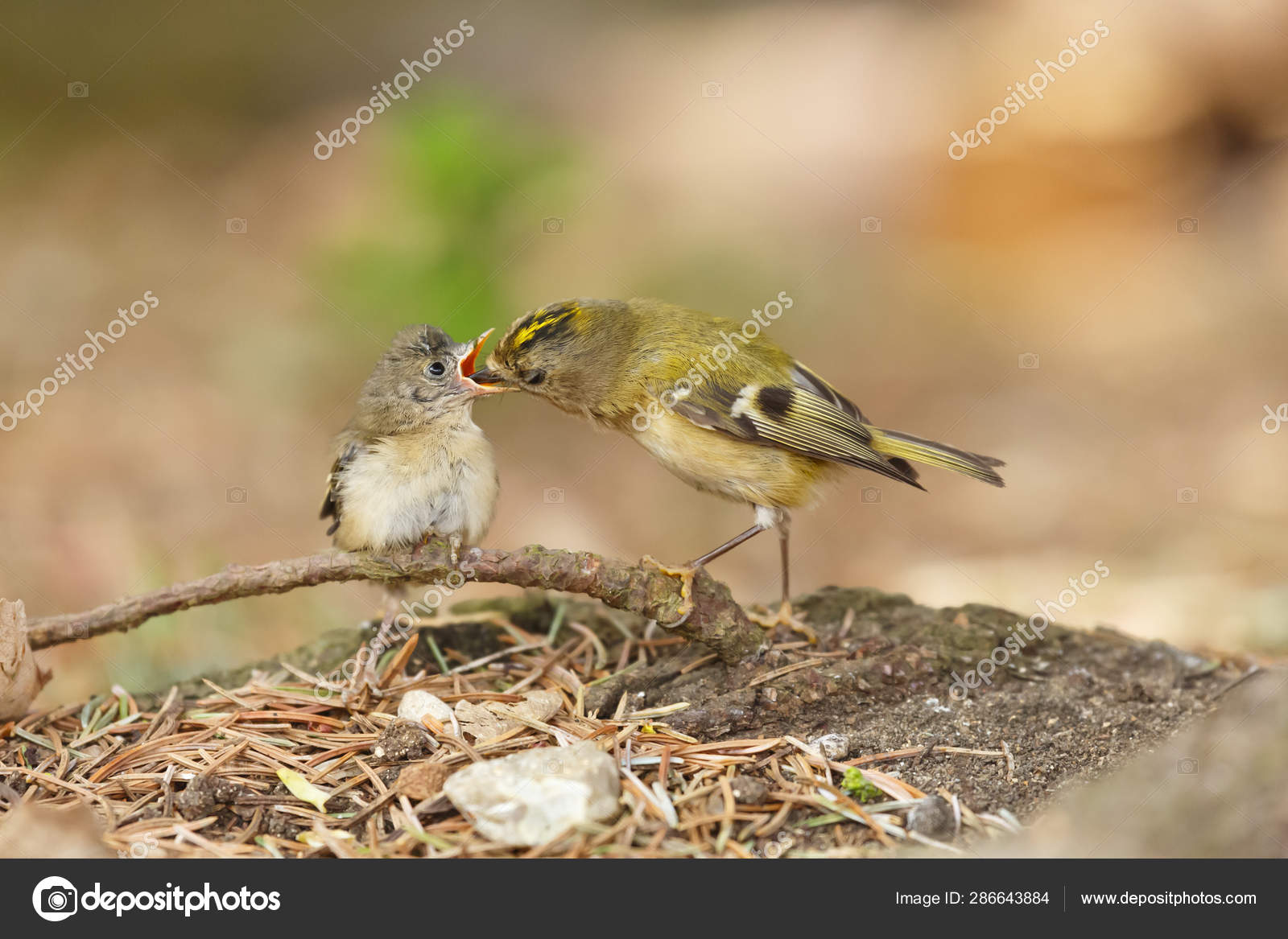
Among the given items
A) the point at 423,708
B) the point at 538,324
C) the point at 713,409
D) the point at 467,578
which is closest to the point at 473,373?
the point at 538,324

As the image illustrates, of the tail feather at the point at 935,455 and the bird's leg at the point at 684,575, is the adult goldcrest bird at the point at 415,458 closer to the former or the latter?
the bird's leg at the point at 684,575

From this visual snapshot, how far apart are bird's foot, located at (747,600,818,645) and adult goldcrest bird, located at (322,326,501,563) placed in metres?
1.17

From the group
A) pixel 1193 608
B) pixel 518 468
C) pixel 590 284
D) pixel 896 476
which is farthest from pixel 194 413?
pixel 1193 608

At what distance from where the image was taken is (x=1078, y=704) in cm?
339

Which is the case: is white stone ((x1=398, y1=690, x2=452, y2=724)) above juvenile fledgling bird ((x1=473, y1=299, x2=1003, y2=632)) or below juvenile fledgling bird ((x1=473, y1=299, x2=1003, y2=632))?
below

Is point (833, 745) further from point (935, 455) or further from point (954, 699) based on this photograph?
point (935, 455)

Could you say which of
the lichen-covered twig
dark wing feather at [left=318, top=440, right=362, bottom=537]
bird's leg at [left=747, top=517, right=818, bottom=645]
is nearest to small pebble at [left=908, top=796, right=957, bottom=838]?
the lichen-covered twig

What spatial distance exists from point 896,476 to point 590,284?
3593 millimetres

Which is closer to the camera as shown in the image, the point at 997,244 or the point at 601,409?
the point at 601,409

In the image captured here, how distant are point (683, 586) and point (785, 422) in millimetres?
1047

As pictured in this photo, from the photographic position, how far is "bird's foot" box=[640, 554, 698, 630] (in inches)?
129

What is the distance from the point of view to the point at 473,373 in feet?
13.7

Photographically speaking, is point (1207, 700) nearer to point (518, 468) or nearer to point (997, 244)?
point (518, 468)

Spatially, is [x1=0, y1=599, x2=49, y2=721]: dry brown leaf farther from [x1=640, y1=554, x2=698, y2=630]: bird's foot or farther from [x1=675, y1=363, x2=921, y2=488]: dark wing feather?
[x1=675, y1=363, x2=921, y2=488]: dark wing feather
